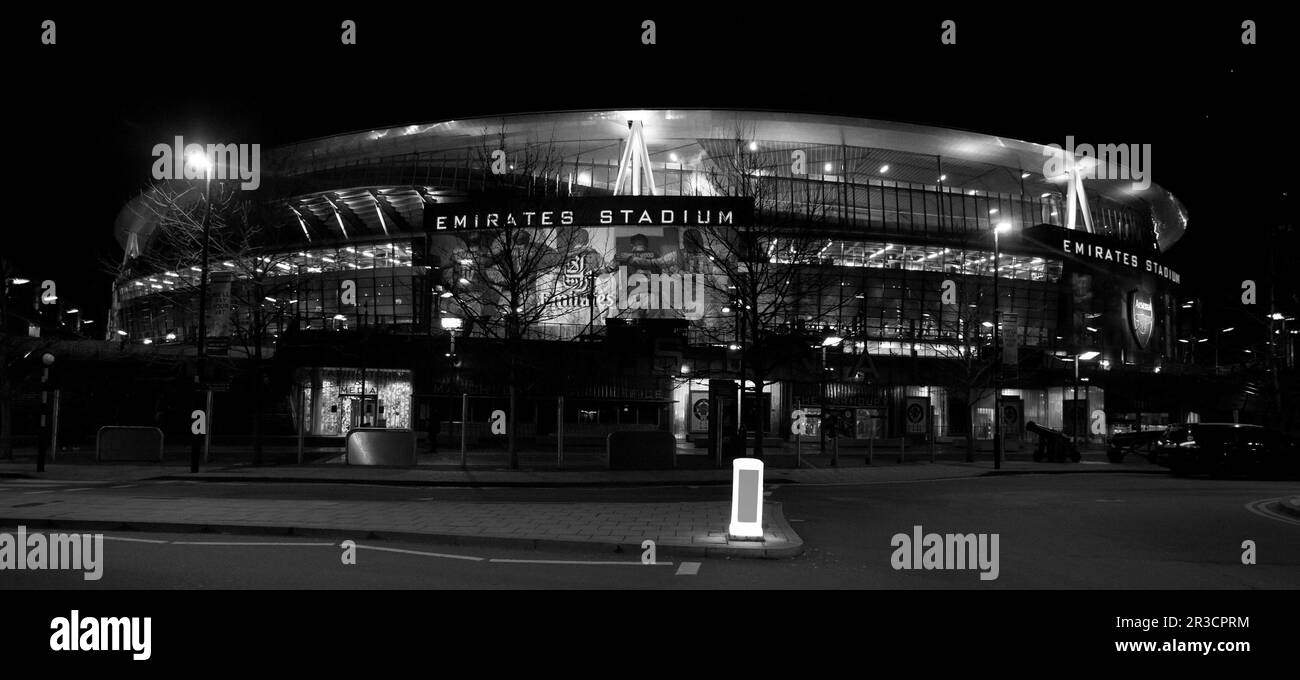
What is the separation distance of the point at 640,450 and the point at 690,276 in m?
23.6

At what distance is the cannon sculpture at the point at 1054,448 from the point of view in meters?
30.0

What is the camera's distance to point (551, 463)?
26.7m

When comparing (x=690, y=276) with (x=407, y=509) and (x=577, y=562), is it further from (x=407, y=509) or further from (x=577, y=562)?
(x=577, y=562)

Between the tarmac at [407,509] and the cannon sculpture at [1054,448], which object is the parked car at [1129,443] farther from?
the tarmac at [407,509]

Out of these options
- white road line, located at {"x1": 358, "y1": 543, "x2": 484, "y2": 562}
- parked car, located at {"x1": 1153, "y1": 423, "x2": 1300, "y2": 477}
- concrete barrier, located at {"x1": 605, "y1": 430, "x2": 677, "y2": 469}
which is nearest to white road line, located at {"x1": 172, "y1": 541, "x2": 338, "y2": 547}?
white road line, located at {"x1": 358, "y1": 543, "x2": 484, "y2": 562}

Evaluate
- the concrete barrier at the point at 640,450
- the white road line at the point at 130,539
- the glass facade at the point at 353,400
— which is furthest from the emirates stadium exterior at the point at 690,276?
the white road line at the point at 130,539

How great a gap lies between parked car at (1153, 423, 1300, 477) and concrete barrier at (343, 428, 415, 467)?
2284 cm

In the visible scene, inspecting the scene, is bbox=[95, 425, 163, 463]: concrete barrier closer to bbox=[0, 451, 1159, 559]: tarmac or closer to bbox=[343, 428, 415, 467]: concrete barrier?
bbox=[0, 451, 1159, 559]: tarmac

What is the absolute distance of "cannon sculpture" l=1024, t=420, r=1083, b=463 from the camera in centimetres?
2995

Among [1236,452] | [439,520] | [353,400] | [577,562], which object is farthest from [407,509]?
[353,400]

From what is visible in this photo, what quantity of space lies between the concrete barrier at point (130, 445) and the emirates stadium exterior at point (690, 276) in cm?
1332

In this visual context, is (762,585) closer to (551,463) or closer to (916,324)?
(551,463)
